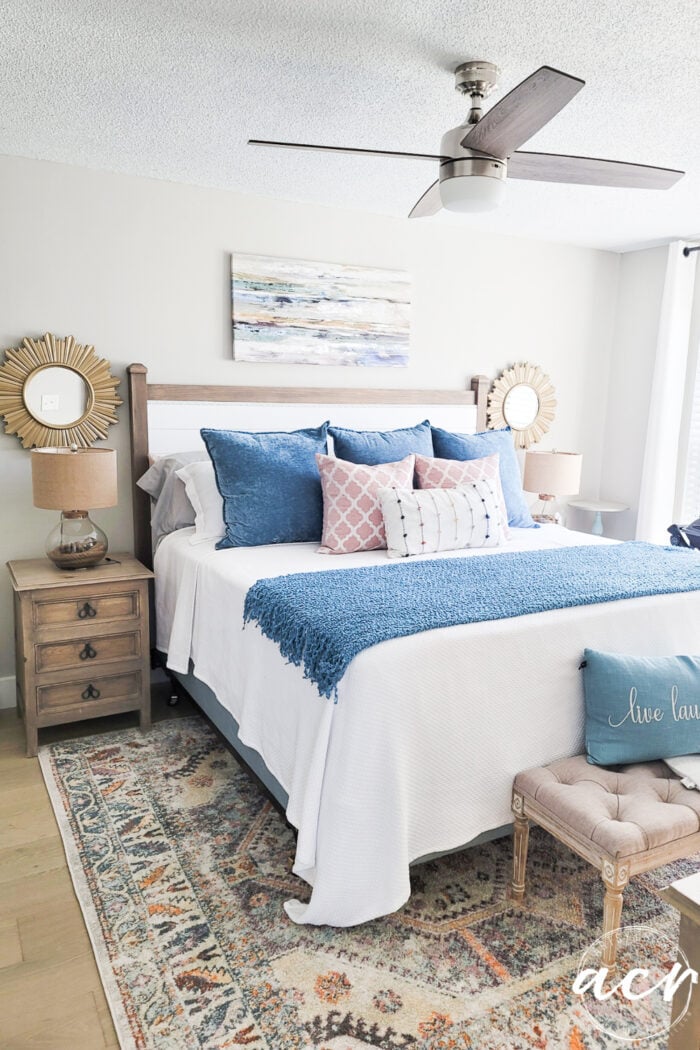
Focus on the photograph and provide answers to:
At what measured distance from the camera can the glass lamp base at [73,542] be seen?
308 cm

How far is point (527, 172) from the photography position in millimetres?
2377

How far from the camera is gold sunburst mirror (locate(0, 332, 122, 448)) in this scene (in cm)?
320

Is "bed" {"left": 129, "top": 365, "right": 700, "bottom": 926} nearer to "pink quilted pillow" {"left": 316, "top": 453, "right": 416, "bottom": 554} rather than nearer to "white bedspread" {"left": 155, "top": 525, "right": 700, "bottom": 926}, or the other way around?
"white bedspread" {"left": 155, "top": 525, "right": 700, "bottom": 926}

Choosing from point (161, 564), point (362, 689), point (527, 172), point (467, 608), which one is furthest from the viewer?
point (161, 564)

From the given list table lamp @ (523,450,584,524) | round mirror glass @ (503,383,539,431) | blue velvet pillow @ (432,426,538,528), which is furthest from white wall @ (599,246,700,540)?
blue velvet pillow @ (432,426,538,528)

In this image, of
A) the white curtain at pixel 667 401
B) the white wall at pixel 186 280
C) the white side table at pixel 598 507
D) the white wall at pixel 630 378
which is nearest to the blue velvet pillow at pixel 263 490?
the white wall at pixel 186 280

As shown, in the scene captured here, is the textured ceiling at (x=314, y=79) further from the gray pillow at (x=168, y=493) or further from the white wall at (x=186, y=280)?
the gray pillow at (x=168, y=493)

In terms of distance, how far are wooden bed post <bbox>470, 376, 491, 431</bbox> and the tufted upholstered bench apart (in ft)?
8.90

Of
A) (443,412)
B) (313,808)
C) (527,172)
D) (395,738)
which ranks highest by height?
(527,172)

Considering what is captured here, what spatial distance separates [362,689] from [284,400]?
89.8 inches

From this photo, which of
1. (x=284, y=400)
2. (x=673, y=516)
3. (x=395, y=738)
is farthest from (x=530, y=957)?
(x=673, y=516)

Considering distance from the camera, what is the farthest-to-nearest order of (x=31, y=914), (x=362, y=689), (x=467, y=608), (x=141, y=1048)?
1. (x=467, y=608)
2. (x=31, y=914)
3. (x=362, y=689)
4. (x=141, y=1048)

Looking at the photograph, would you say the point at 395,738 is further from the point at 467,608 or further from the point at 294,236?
the point at 294,236

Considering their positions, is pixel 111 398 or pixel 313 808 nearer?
pixel 313 808
